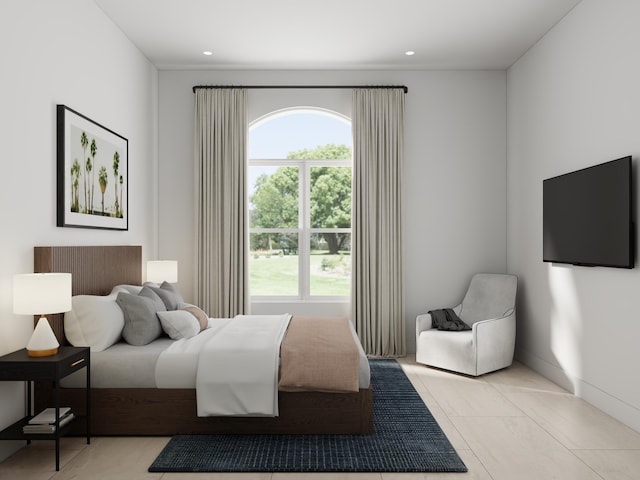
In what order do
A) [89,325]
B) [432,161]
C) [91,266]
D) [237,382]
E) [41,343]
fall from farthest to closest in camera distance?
[432,161], [91,266], [89,325], [237,382], [41,343]

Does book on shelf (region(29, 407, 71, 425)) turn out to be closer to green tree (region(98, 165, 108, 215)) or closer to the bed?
the bed

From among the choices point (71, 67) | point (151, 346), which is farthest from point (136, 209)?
point (151, 346)

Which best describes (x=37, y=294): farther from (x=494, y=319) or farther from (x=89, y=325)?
(x=494, y=319)

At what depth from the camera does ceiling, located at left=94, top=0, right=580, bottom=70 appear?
3912 millimetres

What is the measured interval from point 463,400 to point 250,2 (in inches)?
140

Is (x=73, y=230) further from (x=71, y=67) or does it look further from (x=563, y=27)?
(x=563, y=27)

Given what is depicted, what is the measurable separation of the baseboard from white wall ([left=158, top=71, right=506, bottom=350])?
1060 millimetres

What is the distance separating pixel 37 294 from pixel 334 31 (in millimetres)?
3255

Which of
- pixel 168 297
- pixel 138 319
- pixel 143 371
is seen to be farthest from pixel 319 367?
pixel 168 297

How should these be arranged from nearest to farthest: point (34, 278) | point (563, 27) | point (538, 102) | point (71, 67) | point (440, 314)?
point (34, 278) < point (71, 67) < point (563, 27) < point (538, 102) < point (440, 314)

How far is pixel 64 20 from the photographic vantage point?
11.0 ft

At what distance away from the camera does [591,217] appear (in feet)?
11.7

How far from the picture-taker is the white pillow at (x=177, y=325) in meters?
3.45

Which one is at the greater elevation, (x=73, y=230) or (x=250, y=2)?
(x=250, y=2)
